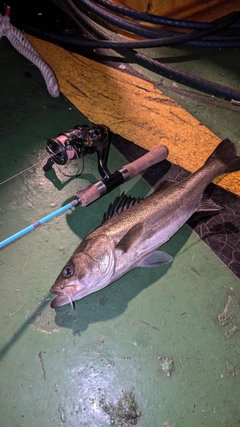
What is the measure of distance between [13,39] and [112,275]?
258cm

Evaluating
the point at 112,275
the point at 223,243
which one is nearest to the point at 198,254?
the point at 223,243

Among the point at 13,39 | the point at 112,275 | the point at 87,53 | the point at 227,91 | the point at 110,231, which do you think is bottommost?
the point at 227,91

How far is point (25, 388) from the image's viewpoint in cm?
184

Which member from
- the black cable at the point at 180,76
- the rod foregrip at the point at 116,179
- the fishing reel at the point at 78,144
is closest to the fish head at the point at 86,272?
the rod foregrip at the point at 116,179

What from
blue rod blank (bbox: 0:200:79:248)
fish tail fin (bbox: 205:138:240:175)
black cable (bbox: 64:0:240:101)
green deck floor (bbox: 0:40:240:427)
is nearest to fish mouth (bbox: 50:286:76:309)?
green deck floor (bbox: 0:40:240:427)

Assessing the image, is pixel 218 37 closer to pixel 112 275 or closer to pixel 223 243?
pixel 223 243

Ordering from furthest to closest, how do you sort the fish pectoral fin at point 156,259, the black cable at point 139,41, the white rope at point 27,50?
the black cable at point 139,41, the white rope at point 27,50, the fish pectoral fin at point 156,259

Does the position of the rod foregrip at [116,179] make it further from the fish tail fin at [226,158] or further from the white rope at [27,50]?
the white rope at [27,50]

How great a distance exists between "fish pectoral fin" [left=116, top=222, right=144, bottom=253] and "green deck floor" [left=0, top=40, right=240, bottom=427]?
0.29 meters

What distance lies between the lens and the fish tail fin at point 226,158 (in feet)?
8.09

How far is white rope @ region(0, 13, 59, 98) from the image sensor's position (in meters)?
3.01

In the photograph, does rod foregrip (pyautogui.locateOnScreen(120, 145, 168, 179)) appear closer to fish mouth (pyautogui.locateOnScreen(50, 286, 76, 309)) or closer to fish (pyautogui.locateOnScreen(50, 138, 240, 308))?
fish (pyautogui.locateOnScreen(50, 138, 240, 308))

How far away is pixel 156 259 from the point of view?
7.10 feet

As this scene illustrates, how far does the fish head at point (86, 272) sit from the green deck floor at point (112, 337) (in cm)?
19
